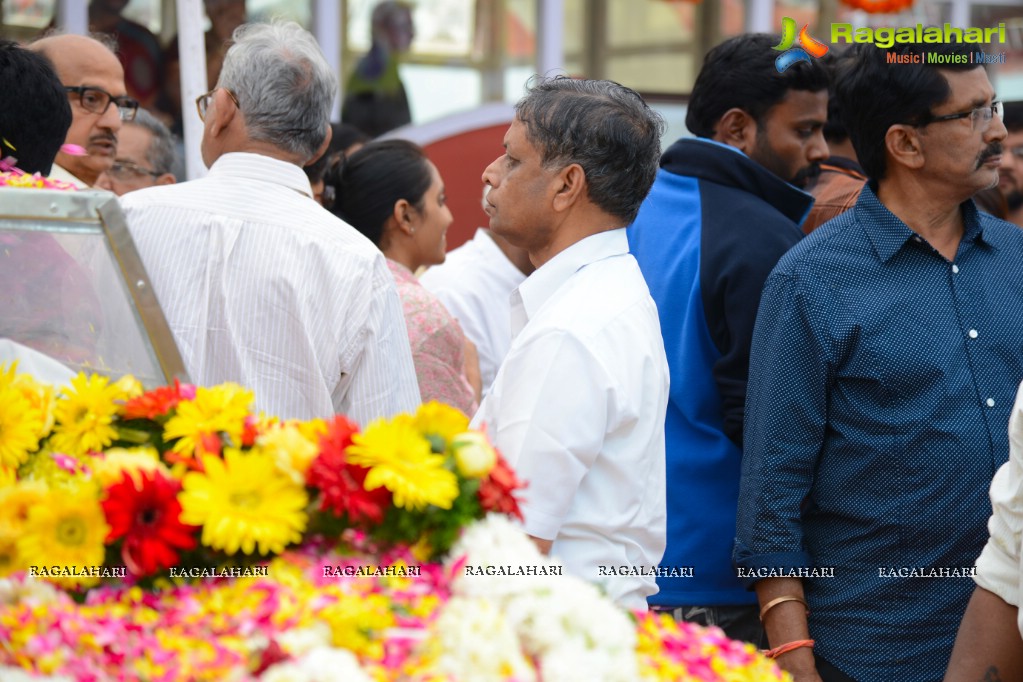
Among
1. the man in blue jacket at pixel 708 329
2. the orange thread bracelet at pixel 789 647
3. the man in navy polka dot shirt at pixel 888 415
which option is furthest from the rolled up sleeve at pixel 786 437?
the man in blue jacket at pixel 708 329

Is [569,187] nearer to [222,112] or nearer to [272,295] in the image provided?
[272,295]

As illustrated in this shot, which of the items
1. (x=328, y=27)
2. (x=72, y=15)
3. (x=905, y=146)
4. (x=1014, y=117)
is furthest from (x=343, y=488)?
(x=328, y=27)

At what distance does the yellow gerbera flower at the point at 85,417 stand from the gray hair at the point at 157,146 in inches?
117

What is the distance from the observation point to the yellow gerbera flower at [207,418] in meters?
1.74

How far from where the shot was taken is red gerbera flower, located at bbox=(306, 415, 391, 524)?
160cm

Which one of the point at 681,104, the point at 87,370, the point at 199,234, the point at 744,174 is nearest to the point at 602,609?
the point at 87,370

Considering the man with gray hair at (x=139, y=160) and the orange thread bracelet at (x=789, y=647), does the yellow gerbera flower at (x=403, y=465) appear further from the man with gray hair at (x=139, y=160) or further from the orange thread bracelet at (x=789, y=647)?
the man with gray hair at (x=139, y=160)

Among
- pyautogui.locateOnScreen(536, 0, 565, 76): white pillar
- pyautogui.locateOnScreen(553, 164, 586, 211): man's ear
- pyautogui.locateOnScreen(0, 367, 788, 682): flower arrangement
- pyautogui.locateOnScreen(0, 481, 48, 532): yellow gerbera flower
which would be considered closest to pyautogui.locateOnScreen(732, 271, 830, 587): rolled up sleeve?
pyautogui.locateOnScreen(553, 164, 586, 211): man's ear

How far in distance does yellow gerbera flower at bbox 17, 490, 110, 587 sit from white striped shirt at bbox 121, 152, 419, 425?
3.88 ft

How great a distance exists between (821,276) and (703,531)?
2.44ft

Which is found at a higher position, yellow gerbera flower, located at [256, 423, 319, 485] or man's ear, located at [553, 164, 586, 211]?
man's ear, located at [553, 164, 586, 211]

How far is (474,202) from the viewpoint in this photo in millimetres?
8070

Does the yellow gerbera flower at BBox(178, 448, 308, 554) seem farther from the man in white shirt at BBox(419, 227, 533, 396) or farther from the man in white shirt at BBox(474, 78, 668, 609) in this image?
the man in white shirt at BBox(419, 227, 533, 396)

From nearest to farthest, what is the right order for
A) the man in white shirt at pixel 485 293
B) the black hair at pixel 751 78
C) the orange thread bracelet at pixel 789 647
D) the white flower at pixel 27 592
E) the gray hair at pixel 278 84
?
the white flower at pixel 27 592 → the orange thread bracelet at pixel 789 647 → the gray hair at pixel 278 84 → the black hair at pixel 751 78 → the man in white shirt at pixel 485 293
